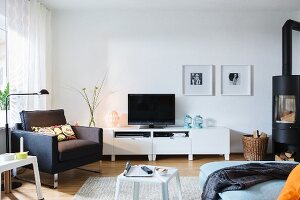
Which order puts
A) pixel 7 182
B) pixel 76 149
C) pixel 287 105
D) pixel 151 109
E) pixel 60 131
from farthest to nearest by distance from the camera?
pixel 151 109
pixel 287 105
pixel 60 131
pixel 76 149
pixel 7 182

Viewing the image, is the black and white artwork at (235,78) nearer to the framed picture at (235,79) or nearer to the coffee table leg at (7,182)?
the framed picture at (235,79)

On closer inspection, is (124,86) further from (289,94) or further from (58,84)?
(289,94)

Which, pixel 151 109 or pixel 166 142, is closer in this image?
pixel 166 142

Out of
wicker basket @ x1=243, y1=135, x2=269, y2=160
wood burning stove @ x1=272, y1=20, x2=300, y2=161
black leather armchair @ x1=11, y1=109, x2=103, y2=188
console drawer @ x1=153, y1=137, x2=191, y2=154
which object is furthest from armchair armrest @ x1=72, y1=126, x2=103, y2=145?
wood burning stove @ x1=272, y1=20, x2=300, y2=161

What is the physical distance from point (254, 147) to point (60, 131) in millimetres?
2933

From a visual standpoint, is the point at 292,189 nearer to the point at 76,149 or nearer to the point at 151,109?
the point at 76,149

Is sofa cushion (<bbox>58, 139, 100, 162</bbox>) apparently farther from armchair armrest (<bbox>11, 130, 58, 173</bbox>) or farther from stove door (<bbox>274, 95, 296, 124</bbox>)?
stove door (<bbox>274, 95, 296, 124</bbox>)

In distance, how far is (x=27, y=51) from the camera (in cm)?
403

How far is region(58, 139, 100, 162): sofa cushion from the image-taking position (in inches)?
128

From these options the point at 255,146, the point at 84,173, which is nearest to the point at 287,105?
the point at 255,146

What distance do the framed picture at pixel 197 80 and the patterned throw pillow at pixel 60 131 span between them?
2084 mm

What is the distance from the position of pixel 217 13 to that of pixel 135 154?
2.79 m

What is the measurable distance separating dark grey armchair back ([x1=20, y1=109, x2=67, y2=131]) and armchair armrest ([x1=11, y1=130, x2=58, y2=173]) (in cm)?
20

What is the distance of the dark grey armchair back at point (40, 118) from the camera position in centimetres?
360
